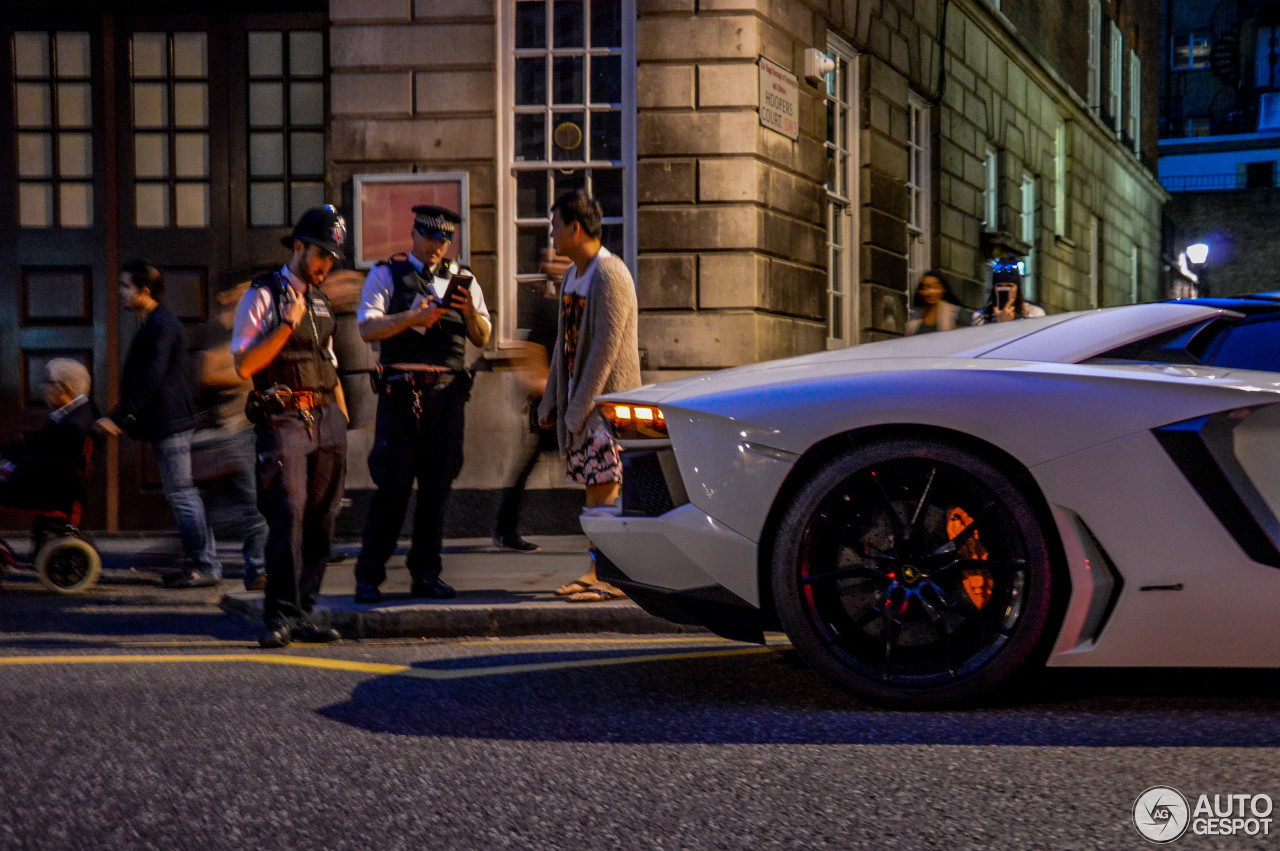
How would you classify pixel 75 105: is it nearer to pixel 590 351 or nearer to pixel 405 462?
pixel 405 462

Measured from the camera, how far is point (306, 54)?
392 inches

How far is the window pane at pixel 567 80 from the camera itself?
9945 millimetres

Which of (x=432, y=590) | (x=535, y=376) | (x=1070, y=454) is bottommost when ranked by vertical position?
(x=432, y=590)

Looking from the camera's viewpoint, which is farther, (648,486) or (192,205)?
(192,205)

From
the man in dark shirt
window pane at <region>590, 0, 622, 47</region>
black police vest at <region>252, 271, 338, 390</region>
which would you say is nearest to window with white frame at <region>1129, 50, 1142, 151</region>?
window pane at <region>590, 0, 622, 47</region>

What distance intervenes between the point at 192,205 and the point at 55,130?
1.12 m

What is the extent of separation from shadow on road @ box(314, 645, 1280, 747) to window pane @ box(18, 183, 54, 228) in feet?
22.6

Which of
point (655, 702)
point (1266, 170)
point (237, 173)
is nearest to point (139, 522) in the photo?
point (237, 173)

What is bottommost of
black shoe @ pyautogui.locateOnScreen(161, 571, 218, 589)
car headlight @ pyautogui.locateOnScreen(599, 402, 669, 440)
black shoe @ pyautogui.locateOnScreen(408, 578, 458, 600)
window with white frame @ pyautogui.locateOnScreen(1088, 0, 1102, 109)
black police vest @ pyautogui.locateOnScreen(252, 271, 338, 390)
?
black shoe @ pyautogui.locateOnScreen(161, 571, 218, 589)

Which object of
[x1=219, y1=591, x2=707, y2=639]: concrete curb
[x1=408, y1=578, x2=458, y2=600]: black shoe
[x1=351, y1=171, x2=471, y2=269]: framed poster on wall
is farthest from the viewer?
Answer: [x1=351, y1=171, x2=471, y2=269]: framed poster on wall

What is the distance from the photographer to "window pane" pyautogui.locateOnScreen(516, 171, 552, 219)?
9.99m

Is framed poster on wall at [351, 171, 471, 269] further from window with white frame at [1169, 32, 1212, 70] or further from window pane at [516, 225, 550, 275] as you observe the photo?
window with white frame at [1169, 32, 1212, 70]

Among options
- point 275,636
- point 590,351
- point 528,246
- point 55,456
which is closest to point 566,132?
point 528,246

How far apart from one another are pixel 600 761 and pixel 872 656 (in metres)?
0.89
